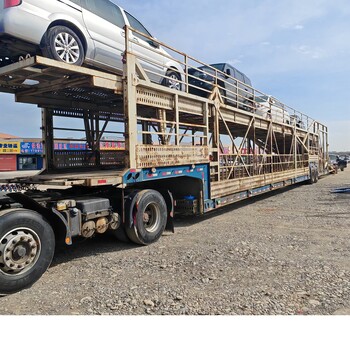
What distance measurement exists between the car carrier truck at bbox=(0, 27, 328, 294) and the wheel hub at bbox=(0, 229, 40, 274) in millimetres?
11

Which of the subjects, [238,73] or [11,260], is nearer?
[11,260]

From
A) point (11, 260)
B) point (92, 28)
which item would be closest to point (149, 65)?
point (92, 28)

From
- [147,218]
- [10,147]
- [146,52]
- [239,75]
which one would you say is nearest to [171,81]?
[146,52]

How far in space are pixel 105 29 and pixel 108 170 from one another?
2.74 m

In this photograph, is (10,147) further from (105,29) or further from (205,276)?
(205,276)

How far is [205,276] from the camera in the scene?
13.2 ft

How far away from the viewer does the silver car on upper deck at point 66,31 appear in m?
4.54

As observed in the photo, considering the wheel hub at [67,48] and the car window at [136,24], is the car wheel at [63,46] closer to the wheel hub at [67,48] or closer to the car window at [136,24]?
the wheel hub at [67,48]

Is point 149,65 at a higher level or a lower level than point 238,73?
lower

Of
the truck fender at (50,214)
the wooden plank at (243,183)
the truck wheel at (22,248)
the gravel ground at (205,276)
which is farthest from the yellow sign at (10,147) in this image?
the truck wheel at (22,248)
